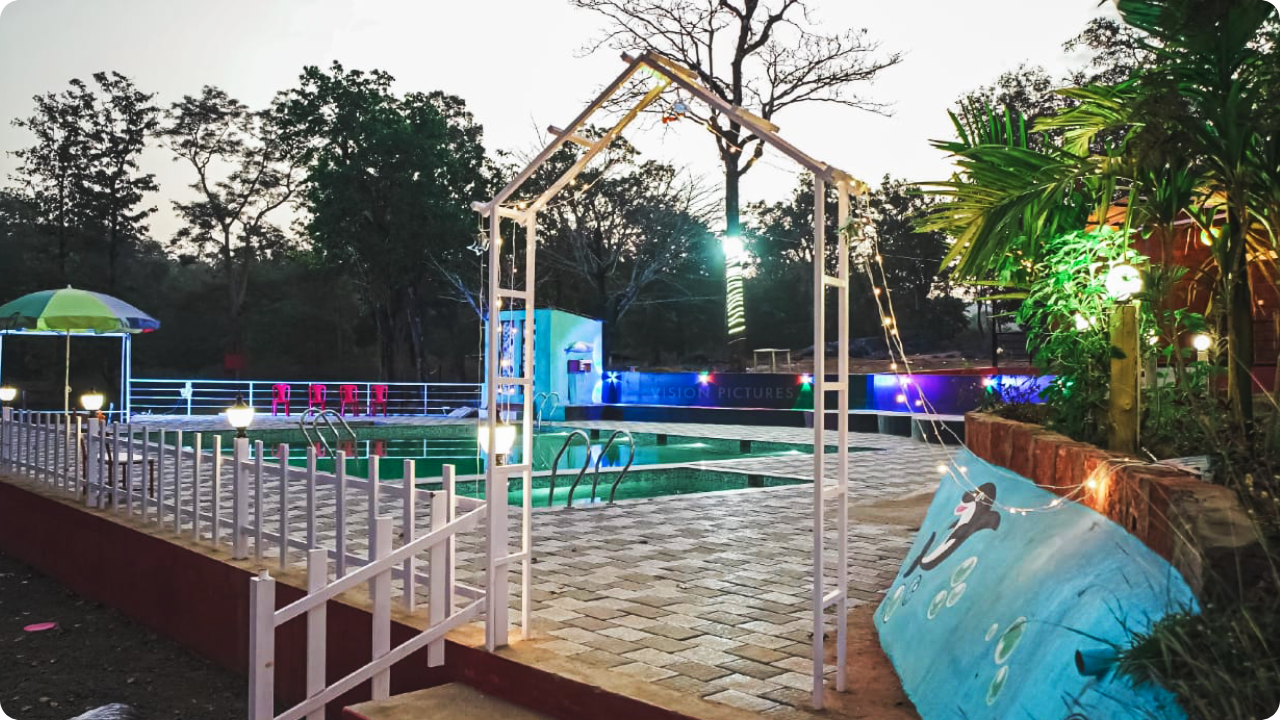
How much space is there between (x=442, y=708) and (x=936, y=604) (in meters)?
1.99

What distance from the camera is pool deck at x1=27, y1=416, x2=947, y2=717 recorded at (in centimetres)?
381

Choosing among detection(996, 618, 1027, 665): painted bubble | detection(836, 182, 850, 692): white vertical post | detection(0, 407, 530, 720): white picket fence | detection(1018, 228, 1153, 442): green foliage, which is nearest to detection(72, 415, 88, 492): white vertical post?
detection(0, 407, 530, 720): white picket fence

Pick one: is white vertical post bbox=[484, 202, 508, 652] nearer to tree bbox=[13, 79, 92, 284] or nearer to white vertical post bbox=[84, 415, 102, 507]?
white vertical post bbox=[84, 415, 102, 507]

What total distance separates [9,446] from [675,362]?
3121cm

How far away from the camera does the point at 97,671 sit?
6.05 m

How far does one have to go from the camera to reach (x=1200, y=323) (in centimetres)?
414

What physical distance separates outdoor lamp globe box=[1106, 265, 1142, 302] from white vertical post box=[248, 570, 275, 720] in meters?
3.53

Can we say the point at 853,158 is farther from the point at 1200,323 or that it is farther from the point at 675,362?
the point at 1200,323

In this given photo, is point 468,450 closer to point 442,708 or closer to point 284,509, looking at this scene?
point 284,509

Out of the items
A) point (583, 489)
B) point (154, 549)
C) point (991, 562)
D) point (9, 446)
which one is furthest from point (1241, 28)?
point (9, 446)

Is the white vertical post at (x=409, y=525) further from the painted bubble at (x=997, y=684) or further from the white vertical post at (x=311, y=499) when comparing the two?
the painted bubble at (x=997, y=684)

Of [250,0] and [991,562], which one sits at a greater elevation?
[250,0]

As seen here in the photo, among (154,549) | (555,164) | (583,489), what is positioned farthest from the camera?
(555,164)

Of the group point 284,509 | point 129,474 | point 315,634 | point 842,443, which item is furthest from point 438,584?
point 129,474
